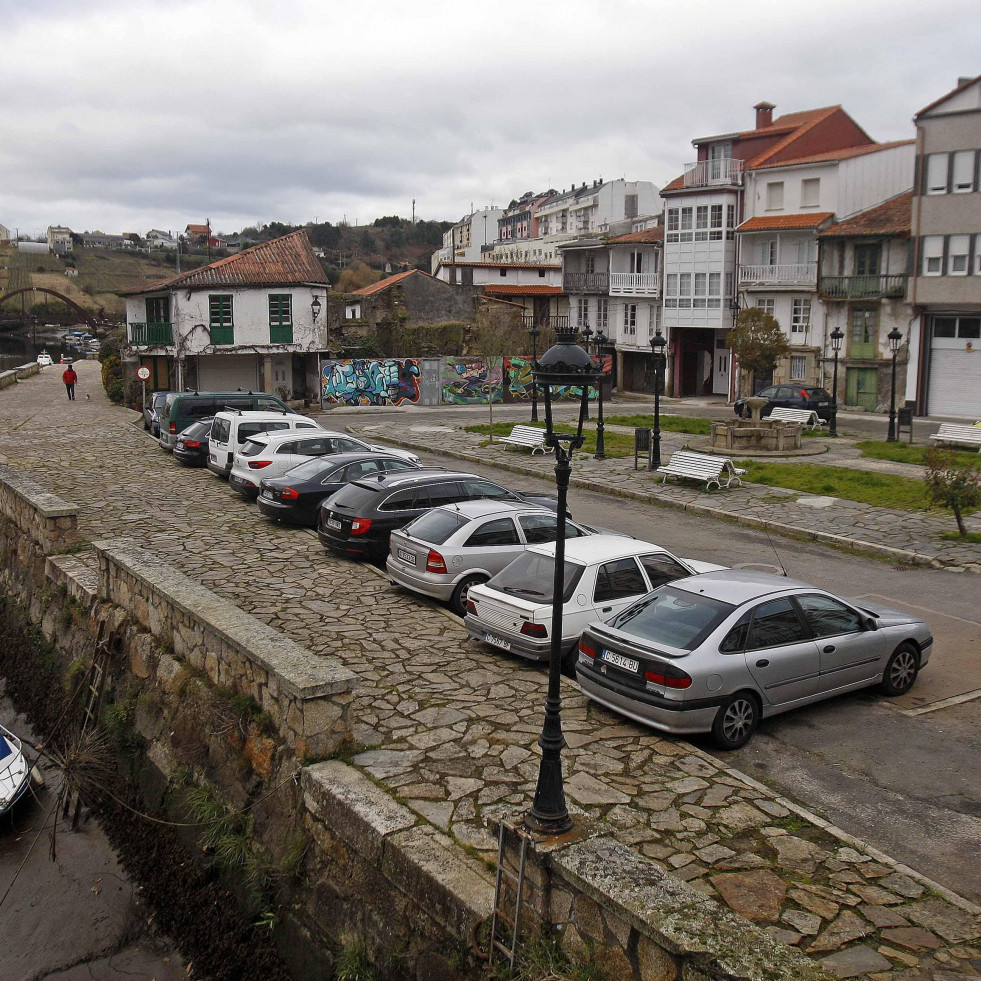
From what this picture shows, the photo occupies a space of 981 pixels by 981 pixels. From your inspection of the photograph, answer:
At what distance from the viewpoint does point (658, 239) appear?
51.4m

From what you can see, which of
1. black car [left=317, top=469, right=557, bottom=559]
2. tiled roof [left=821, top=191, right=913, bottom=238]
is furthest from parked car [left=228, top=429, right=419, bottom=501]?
tiled roof [left=821, top=191, right=913, bottom=238]

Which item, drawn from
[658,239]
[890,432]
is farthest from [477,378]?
[890,432]

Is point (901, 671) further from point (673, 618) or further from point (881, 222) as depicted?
point (881, 222)

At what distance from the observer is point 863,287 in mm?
41719

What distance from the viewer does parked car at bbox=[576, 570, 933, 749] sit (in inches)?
340

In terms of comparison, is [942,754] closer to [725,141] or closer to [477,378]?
[477,378]

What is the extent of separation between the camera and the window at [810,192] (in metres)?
44.5

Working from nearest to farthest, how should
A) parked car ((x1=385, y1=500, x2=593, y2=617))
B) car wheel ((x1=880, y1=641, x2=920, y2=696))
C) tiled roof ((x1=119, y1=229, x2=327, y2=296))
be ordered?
1. car wheel ((x1=880, y1=641, x2=920, y2=696))
2. parked car ((x1=385, y1=500, x2=593, y2=617))
3. tiled roof ((x1=119, y1=229, x2=327, y2=296))

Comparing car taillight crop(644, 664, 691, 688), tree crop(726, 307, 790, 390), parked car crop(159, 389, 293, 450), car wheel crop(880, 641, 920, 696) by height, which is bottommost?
car wheel crop(880, 641, 920, 696)

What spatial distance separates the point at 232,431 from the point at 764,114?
134 feet

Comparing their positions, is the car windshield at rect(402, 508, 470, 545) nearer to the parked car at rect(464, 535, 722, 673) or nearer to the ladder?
the parked car at rect(464, 535, 722, 673)

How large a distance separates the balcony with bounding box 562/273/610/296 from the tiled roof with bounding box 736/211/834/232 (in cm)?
1000

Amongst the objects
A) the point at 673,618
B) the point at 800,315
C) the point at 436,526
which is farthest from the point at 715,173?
the point at 673,618

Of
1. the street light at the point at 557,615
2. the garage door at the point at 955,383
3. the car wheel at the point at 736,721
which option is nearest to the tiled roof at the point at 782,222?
the garage door at the point at 955,383
